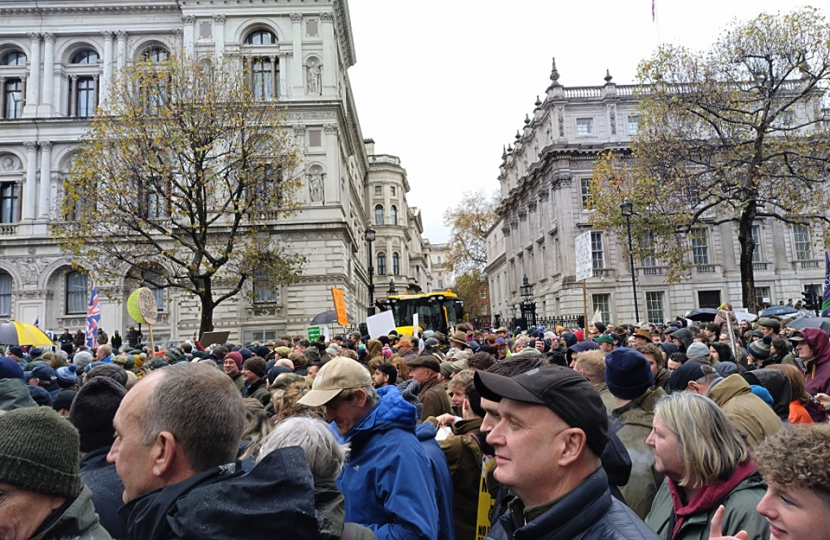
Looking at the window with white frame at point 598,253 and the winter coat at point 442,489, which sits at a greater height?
the window with white frame at point 598,253

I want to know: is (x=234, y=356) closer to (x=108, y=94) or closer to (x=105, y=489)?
(x=105, y=489)

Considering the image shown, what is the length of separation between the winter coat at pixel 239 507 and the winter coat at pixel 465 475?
6.44 feet

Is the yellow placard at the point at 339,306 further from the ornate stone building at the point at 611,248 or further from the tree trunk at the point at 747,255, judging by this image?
the ornate stone building at the point at 611,248

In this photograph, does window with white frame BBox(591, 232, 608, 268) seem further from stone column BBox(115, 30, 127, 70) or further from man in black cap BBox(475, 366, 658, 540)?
man in black cap BBox(475, 366, 658, 540)

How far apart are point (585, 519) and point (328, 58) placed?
1474 inches

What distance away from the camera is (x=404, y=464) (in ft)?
9.67

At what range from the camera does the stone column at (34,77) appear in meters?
36.8

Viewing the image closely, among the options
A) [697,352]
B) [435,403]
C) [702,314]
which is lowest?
[435,403]

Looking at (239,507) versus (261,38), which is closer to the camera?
(239,507)

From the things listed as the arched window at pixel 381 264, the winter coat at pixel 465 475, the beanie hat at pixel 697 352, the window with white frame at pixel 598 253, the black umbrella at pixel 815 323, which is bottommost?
the winter coat at pixel 465 475

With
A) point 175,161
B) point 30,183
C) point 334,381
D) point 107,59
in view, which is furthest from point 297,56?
point 334,381

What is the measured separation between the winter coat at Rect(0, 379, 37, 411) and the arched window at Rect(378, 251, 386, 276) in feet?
202

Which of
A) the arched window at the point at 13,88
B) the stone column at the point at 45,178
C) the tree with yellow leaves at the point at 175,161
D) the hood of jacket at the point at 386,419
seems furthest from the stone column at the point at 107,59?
the hood of jacket at the point at 386,419

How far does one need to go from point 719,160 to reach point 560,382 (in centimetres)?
2804
